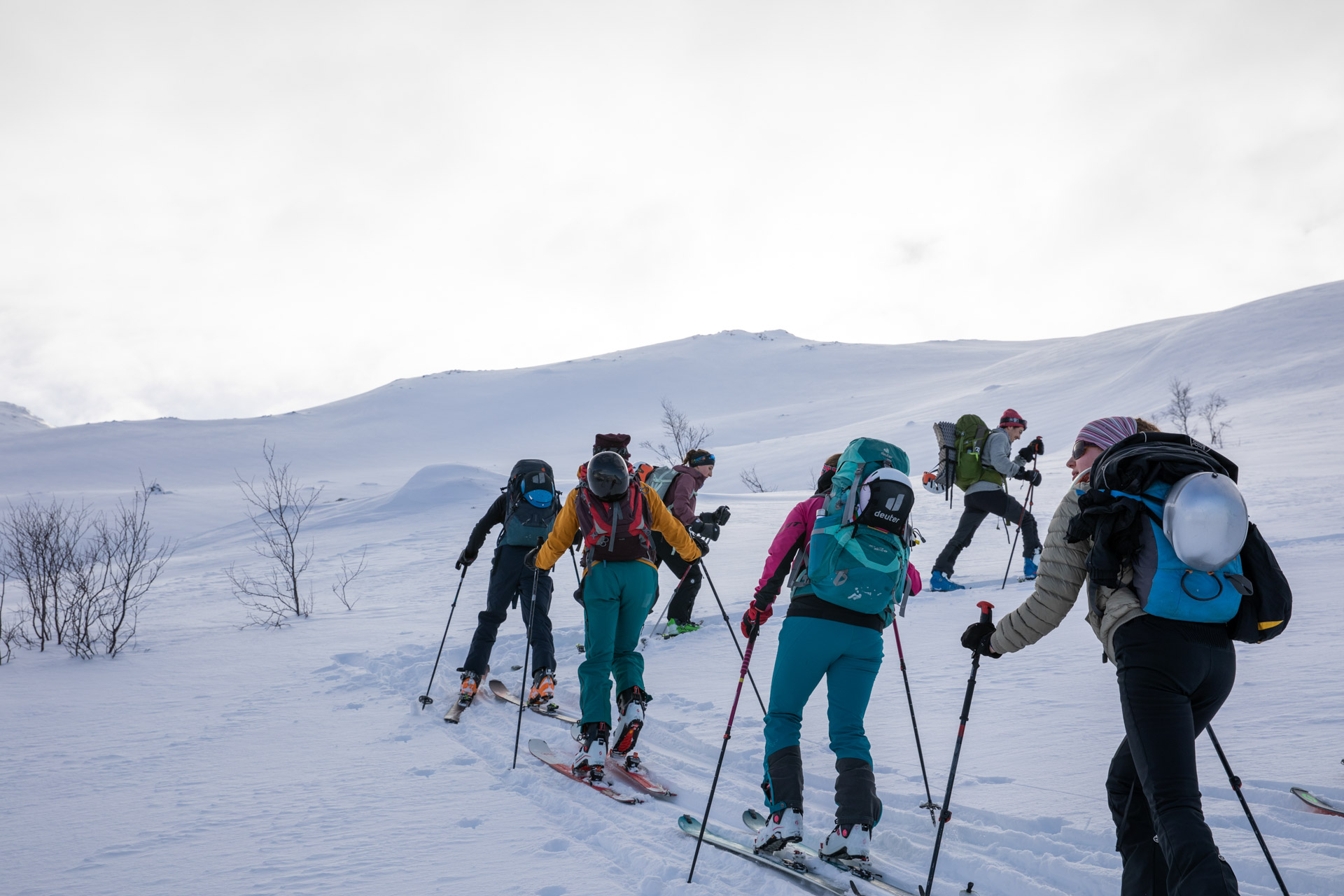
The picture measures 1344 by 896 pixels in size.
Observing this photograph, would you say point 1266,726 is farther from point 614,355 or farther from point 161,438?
point 614,355

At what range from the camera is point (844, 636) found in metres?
3.48

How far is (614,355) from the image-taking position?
3656 inches

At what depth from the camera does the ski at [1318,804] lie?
10.6 feet

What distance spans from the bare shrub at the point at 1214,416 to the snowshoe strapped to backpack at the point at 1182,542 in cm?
2025

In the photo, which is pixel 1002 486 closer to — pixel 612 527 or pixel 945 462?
pixel 945 462

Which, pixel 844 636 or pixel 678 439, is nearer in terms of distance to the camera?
pixel 844 636

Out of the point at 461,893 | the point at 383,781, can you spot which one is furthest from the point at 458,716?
the point at 461,893

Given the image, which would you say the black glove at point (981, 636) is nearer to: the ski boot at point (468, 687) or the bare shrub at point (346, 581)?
the ski boot at point (468, 687)

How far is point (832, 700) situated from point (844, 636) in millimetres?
322

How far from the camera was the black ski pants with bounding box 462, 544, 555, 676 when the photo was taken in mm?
6195

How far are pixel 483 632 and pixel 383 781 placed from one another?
1.81 meters

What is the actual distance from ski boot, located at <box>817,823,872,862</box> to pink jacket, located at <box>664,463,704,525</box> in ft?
13.5

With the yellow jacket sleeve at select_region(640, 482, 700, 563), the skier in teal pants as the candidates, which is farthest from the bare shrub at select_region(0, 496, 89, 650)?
the yellow jacket sleeve at select_region(640, 482, 700, 563)

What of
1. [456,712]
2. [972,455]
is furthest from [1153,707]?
[972,455]
